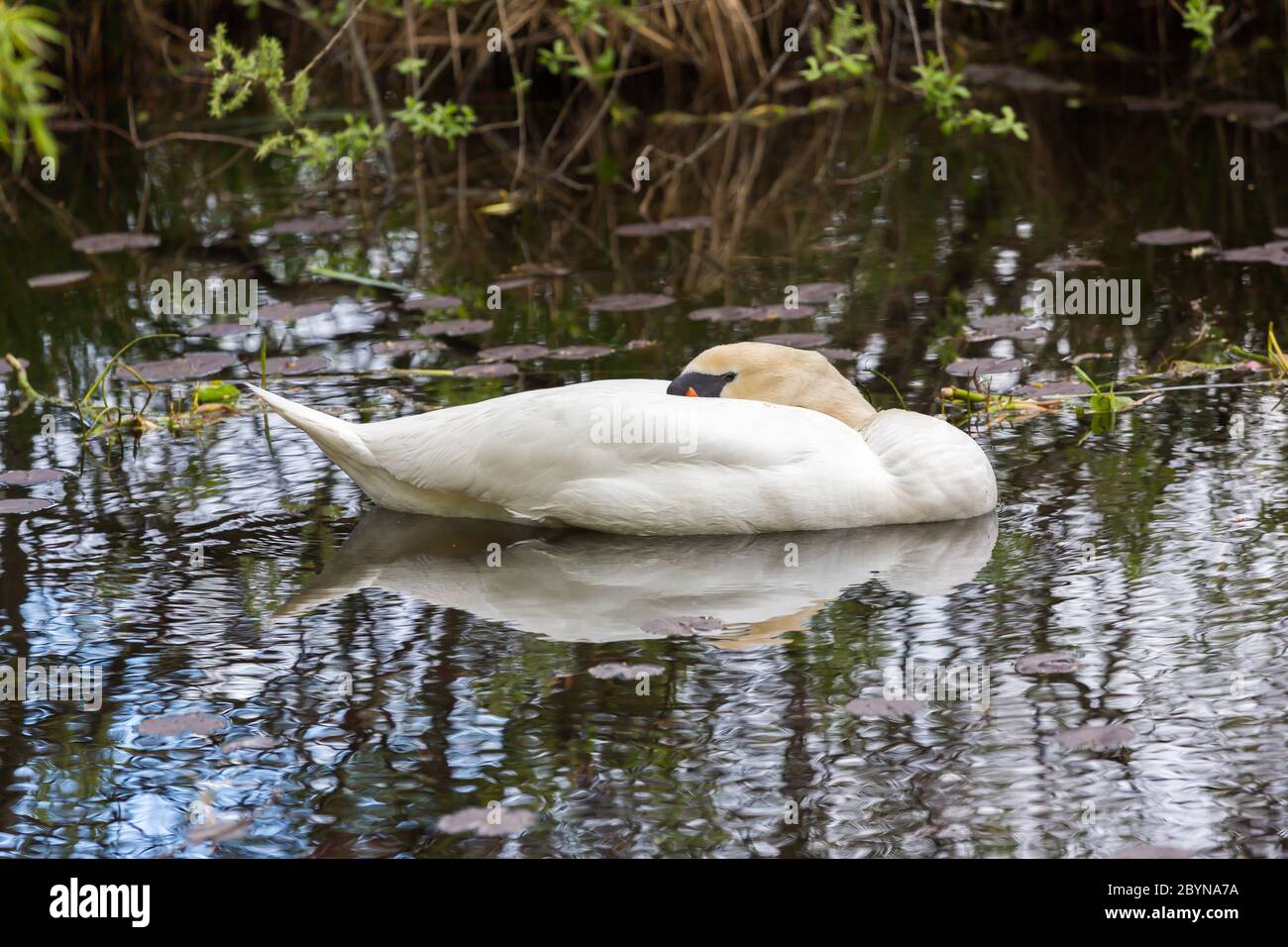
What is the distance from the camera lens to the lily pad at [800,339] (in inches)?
302

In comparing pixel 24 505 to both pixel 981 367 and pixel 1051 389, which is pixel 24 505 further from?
pixel 1051 389

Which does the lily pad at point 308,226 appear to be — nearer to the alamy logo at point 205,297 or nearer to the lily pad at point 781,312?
the alamy logo at point 205,297

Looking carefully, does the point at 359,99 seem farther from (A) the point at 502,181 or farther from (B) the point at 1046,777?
(B) the point at 1046,777

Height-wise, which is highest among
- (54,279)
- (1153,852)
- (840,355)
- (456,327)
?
(54,279)

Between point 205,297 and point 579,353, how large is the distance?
242 cm

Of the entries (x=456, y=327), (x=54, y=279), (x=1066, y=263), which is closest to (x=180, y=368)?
(x=456, y=327)

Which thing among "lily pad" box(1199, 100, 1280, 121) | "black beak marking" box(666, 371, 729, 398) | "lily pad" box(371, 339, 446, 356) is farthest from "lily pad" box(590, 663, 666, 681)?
"lily pad" box(1199, 100, 1280, 121)

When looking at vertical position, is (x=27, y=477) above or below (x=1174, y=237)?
below

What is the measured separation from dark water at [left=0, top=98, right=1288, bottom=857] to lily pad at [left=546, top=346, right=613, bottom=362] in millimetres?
55

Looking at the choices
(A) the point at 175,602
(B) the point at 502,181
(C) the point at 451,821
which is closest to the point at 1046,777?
(C) the point at 451,821

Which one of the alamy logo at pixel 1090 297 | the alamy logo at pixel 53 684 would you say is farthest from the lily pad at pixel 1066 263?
the alamy logo at pixel 53 684

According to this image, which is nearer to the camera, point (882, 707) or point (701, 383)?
point (882, 707)

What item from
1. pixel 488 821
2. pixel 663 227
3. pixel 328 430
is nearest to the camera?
pixel 488 821

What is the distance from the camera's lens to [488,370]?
7535 millimetres
